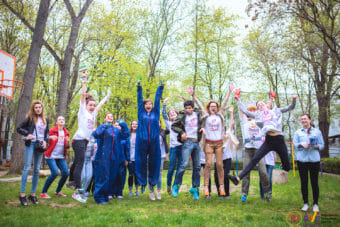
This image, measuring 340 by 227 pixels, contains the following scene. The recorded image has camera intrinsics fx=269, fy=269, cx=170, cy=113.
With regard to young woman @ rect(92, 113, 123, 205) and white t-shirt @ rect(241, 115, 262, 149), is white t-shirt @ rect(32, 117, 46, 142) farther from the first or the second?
white t-shirt @ rect(241, 115, 262, 149)

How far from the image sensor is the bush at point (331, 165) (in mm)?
15391

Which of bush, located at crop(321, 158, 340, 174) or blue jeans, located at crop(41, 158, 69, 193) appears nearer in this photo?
blue jeans, located at crop(41, 158, 69, 193)

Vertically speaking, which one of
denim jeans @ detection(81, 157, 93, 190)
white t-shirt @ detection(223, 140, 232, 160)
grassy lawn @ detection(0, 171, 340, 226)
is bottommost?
grassy lawn @ detection(0, 171, 340, 226)

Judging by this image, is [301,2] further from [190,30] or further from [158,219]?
[190,30]

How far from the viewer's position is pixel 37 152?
18.2 ft

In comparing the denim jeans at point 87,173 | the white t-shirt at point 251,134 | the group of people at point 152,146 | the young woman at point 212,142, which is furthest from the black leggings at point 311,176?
the denim jeans at point 87,173

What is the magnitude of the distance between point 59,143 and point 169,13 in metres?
18.4

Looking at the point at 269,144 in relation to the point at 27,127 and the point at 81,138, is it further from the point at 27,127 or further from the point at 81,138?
the point at 27,127

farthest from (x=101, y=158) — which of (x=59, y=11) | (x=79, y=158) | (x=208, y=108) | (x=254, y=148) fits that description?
(x=59, y=11)

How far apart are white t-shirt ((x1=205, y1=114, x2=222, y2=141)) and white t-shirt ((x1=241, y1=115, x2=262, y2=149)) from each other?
2.41ft

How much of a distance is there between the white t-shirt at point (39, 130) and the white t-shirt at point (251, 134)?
15.0 feet

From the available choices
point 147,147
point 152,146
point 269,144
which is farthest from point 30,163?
point 269,144

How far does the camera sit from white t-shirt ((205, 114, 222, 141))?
20.5 ft

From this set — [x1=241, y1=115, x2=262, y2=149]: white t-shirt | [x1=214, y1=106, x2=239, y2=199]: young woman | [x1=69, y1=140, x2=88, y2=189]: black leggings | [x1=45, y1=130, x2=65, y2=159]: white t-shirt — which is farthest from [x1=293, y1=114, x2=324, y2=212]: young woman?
[x1=45, y1=130, x2=65, y2=159]: white t-shirt
